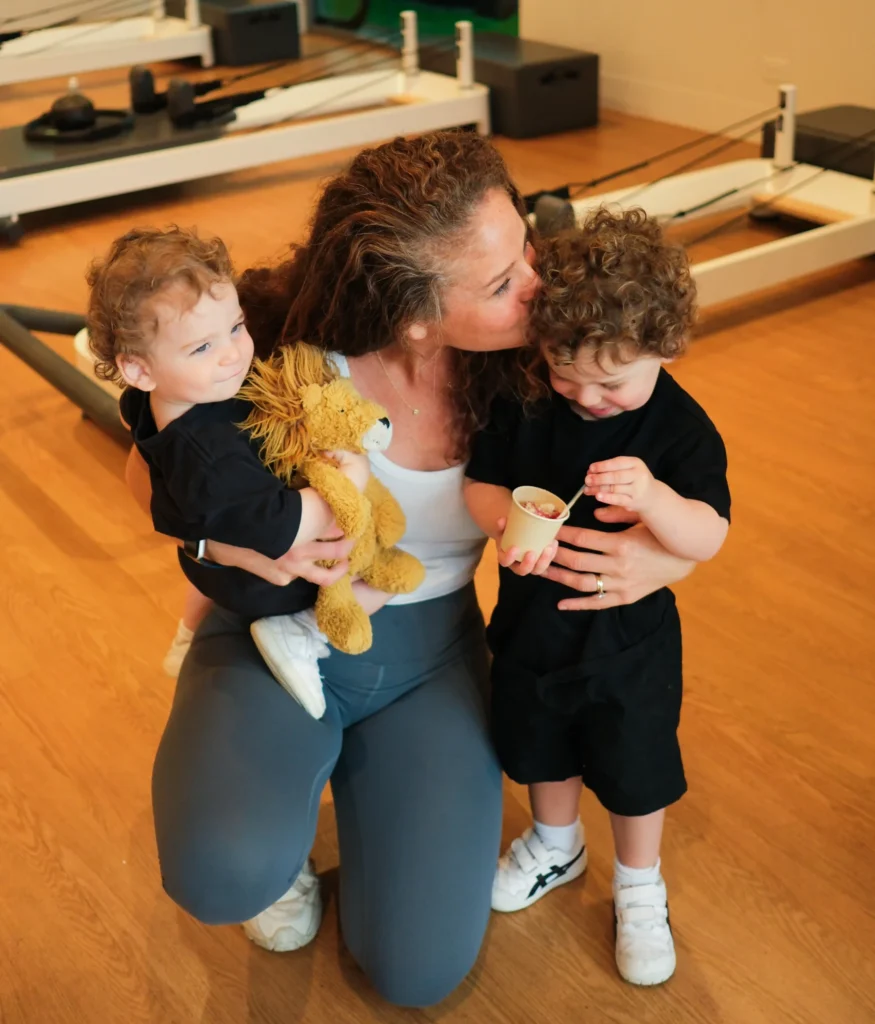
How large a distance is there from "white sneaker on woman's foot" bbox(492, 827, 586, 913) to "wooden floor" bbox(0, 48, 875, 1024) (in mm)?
26

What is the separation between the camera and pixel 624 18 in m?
5.39

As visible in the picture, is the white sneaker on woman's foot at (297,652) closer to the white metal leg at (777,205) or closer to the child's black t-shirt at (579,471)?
the child's black t-shirt at (579,471)

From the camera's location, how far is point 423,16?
21.5ft

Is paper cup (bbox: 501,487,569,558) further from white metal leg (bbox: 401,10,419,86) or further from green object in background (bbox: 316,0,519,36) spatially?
green object in background (bbox: 316,0,519,36)

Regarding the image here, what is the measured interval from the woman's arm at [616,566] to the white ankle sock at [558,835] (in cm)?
44

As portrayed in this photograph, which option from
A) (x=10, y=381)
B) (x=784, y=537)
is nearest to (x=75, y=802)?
(x=784, y=537)

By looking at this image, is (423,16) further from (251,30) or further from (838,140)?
(838,140)

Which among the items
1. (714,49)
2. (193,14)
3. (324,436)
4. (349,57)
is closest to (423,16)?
(349,57)

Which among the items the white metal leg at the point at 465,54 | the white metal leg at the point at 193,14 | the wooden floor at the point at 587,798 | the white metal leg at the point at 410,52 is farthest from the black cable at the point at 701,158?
the white metal leg at the point at 193,14

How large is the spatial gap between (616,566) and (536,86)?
427 centimetres

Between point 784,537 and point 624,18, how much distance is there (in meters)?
3.71

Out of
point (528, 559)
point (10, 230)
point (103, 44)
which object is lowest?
point (10, 230)

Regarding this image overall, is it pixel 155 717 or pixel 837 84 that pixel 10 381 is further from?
pixel 837 84

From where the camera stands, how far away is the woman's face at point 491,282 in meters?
1.38
